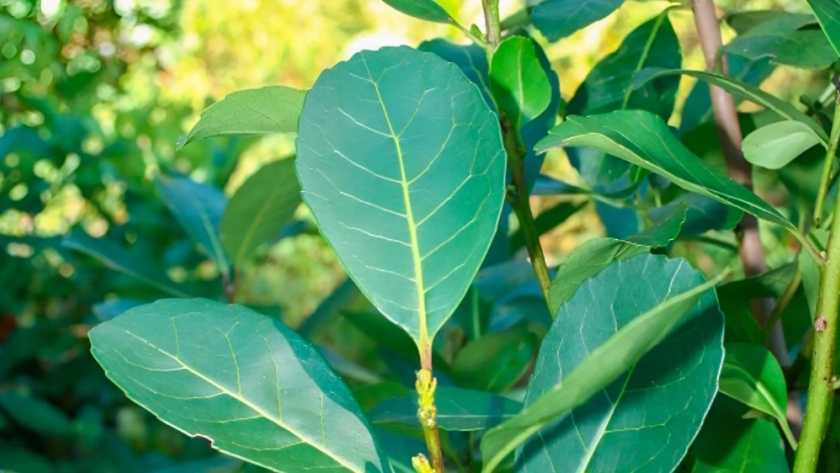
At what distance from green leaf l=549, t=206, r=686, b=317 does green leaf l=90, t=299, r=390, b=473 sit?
0.38ft

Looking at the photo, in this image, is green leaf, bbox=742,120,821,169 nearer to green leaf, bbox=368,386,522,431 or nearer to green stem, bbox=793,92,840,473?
green stem, bbox=793,92,840,473

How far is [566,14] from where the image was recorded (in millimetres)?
567

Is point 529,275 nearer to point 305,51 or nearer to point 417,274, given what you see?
point 417,274

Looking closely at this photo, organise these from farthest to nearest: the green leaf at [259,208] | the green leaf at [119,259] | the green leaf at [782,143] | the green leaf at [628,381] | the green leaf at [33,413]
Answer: the green leaf at [33,413], the green leaf at [119,259], the green leaf at [259,208], the green leaf at [782,143], the green leaf at [628,381]

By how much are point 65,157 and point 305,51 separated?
313 centimetres

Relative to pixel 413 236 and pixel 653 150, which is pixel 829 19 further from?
pixel 413 236

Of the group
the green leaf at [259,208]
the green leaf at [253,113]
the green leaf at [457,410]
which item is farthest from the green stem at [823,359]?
the green leaf at [259,208]

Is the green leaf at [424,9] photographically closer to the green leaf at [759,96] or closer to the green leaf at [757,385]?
the green leaf at [759,96]

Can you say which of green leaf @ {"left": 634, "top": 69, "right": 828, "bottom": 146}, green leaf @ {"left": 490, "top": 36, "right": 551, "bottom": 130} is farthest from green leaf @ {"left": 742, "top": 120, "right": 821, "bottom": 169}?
green leaf @ {"left": 490, "top": 36, "right": 551, "bottom": 130}

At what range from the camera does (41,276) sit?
1454mm

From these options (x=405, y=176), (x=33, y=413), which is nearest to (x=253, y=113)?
(x=405, y=176)

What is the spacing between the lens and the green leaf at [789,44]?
51cm

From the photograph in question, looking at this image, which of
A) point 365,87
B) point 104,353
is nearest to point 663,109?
point 365,87

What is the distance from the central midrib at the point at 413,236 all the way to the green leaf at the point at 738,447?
0.56 feet
